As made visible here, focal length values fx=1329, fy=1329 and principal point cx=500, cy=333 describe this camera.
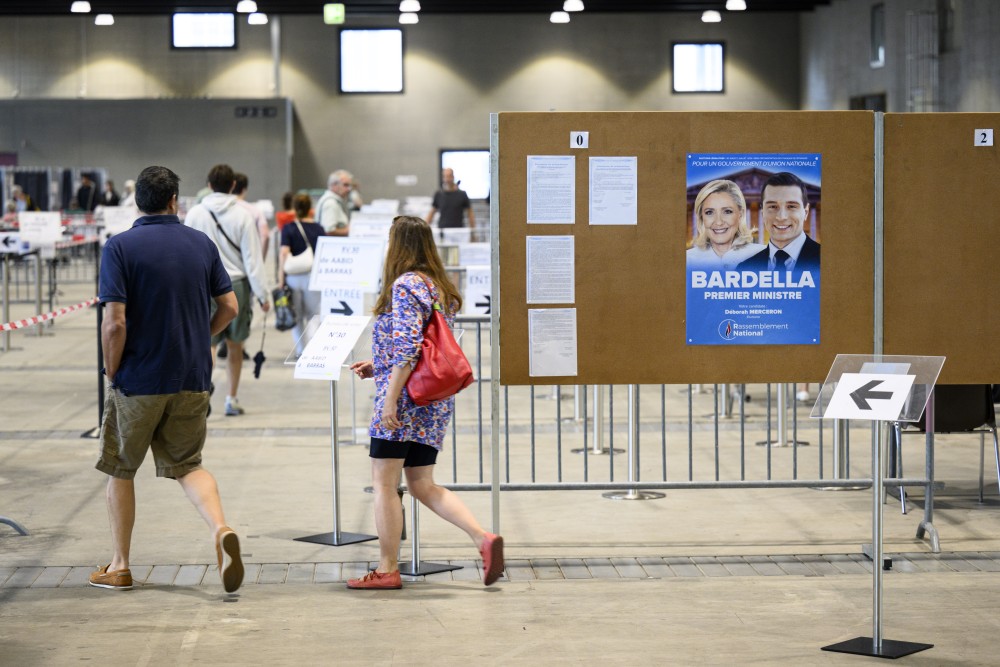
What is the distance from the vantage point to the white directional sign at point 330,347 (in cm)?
637

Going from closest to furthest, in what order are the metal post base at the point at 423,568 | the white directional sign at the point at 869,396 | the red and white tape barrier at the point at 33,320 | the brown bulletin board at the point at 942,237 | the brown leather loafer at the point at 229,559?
the white directional sign at the point at 869,396, the brown leather loafer at the point at 229,559, the metal post base at the point at 423,568, the brown bulletin board at the point at 942,237, the red and white tape barrier at the point at 33,320

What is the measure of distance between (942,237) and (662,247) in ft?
4.43

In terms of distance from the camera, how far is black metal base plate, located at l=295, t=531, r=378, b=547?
6590 millimetres

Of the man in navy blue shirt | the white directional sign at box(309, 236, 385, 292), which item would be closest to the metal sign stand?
the man in navy blue shirt

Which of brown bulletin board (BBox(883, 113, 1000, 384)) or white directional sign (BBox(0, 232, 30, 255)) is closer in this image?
brown bulletin board (BBox(883, 113, 1000, 384))

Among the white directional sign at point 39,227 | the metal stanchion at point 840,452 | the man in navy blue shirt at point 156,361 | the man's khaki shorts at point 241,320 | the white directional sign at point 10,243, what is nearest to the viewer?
the man in navy blue shirt at point 156,361

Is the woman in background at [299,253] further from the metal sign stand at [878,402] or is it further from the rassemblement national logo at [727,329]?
the metal sign stand at [878,402]

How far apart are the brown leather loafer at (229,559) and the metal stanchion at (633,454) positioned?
247 centimetres

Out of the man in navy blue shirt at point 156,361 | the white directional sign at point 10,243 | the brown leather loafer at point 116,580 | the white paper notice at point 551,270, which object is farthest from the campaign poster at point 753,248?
the white directional sign at point 10,243

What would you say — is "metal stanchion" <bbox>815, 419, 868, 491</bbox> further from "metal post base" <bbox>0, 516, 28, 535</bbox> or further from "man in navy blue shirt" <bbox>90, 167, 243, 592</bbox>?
"metal post base" <bbox>0, 516, 28, 535</bbox>

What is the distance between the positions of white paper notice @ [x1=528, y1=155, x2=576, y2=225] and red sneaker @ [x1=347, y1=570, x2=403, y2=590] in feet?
5.57

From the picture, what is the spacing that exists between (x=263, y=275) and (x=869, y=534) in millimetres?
5077

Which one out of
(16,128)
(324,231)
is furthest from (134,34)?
(324,231)

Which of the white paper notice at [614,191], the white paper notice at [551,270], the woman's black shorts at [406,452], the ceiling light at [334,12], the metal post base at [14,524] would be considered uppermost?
the ceiling light at [334,12]
